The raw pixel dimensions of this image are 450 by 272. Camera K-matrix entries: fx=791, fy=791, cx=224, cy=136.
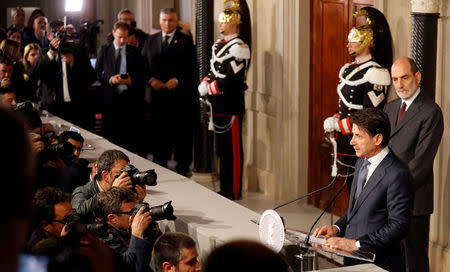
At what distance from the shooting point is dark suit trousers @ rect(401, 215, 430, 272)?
4.48 metres

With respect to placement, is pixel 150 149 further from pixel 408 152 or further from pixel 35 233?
pixel 35 233

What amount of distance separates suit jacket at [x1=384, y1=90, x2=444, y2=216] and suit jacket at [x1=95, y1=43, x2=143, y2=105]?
4.24 meters

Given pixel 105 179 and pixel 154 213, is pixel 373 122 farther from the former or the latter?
pixel 105 179

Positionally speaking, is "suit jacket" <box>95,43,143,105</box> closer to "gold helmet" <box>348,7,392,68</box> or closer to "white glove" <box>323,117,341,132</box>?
"white glove" <box>323,117,341,132</box>

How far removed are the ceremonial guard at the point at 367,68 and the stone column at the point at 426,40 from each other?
0.69 metres

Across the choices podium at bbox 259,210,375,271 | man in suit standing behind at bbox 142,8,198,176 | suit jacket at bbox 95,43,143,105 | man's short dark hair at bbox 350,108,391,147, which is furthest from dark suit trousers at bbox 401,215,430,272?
suit jacket at bbox 95,43,143,105

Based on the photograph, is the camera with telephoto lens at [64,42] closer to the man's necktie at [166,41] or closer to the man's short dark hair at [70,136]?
the man's necktie at [166,41]

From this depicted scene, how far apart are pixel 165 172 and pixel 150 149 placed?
151 inches

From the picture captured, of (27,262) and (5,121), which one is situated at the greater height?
(5,121)

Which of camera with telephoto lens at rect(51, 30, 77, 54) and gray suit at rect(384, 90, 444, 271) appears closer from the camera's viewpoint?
gray suit at rect(384, 90, 444, 271)

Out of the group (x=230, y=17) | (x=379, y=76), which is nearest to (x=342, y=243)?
(x=379, y=76)

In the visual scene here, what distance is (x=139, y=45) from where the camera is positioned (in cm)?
888

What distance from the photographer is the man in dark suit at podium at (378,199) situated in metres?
3.19

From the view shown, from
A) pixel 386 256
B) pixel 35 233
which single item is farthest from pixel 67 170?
pixel 386 256
